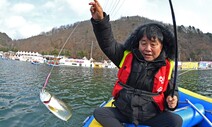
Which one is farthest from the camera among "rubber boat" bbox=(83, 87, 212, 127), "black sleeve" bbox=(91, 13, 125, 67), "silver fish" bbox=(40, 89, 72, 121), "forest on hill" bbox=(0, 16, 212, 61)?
"forest on hill" bbox=(0, 16, 212, 61)

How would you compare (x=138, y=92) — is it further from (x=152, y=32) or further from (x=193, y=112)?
(x=193, y=112)

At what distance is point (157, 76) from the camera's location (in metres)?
2.75

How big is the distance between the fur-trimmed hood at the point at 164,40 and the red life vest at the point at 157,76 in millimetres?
A: 109

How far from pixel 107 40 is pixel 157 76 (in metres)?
0.81

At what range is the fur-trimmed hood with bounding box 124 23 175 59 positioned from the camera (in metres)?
2.83

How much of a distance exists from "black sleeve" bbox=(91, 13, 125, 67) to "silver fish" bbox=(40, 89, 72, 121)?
0.98 meters

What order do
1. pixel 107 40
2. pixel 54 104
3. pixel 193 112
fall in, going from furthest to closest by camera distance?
pixel 193 112
pixel 54 104
pixel 107 40

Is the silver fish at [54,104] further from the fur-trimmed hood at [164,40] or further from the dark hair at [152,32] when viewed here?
the dark hair at [152,32]

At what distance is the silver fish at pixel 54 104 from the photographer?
2818 millimetres

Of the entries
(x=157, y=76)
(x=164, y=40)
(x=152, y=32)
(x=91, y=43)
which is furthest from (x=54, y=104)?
(x=91, y=43)

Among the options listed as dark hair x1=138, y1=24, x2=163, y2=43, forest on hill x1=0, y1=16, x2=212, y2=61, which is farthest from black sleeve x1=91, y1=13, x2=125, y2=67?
forest on hill x1=0, y1=16, x2=212, y2=61

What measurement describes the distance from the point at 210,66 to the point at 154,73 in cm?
9060

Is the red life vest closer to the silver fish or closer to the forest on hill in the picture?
the silver fish

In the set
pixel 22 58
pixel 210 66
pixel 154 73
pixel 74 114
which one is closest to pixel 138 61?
pixel 154 73
